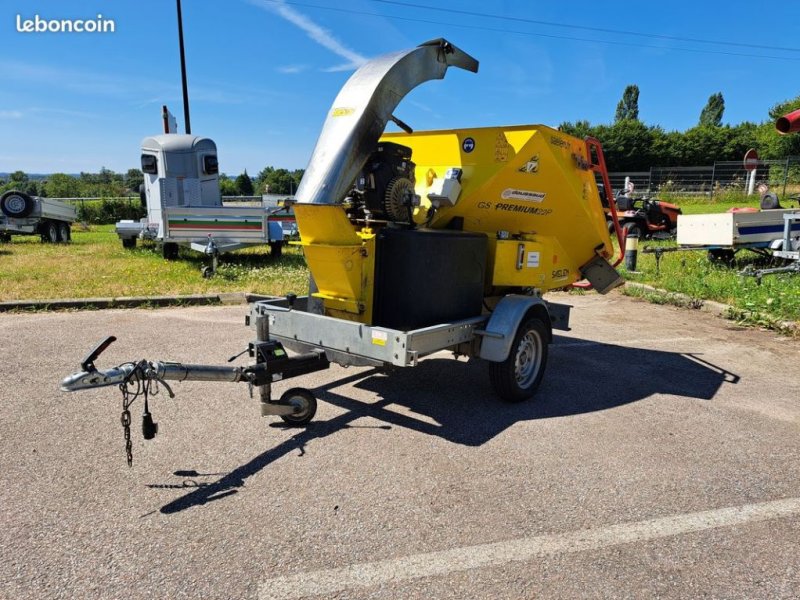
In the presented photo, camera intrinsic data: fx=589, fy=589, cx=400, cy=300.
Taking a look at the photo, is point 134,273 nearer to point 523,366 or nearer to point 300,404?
point 300,404

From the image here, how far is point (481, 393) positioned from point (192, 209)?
882 cm

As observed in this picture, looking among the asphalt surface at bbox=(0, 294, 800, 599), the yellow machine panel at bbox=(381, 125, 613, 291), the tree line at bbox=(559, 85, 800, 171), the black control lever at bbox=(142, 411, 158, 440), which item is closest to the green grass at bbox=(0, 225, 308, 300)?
the asphalt surface at bbox=(0, 294, 800, 599)

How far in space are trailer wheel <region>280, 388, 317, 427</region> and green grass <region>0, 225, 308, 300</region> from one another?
17.7 ft

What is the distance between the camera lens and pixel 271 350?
4.00 m

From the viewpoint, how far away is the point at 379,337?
4066 mm

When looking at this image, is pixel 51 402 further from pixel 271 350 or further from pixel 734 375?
pixel 734 375

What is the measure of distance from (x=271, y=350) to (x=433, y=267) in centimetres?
140

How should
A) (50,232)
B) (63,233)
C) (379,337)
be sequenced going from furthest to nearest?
(63,233), (50,232), (379,337)

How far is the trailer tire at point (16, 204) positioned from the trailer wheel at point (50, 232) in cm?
90

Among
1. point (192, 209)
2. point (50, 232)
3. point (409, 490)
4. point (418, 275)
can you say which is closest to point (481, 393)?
point (418, 275)

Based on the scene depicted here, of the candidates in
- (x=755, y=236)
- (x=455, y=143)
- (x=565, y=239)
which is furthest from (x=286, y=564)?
(x=755, y=236)

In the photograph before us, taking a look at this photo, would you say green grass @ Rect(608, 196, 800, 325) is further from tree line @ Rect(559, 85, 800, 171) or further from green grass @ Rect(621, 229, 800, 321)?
tree line @ Rect(559, 85, 800, 171)

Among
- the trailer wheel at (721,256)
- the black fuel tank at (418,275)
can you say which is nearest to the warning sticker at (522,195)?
the black fuel tank at (418,275)

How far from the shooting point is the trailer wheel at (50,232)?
19.0 metres
